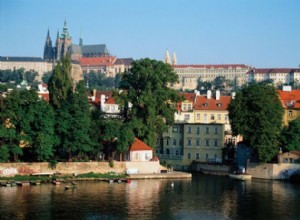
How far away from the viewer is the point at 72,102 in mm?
69875

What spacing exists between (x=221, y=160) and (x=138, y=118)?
10.8 metres

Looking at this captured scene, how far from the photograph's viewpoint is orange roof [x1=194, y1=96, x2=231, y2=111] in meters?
86.9

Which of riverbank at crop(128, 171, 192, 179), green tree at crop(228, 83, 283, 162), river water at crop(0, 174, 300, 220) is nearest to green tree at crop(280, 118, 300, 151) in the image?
green tree at crop(228, 83, 283, 162)

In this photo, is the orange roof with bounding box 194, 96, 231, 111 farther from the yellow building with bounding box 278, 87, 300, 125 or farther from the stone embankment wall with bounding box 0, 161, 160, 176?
the stone embankment wall with bounding box 0, 161, 160, 176

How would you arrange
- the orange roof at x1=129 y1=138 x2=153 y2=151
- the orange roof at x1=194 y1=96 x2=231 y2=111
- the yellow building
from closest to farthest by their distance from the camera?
the orange roof at x1=129 y1=138 x2=153 y2=151, the yellow building, the orange roof at x1=194 y1=96 x2=231 y2=111

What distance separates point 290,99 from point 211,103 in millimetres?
9987

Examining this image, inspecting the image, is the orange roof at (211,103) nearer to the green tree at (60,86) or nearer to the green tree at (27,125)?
the green tree at (60,86)

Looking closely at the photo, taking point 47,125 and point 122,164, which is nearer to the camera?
point 47,125

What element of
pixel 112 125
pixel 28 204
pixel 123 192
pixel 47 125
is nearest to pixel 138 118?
pixel 112 125

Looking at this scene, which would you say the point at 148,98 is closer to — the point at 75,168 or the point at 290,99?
the point at 75,168

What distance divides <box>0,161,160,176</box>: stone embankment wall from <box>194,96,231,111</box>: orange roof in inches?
668

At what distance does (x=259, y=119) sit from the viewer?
70.0 meters

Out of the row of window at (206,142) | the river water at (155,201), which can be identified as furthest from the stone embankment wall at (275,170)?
the row of window at (206,142)

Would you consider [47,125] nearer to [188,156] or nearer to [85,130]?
[85,130]
